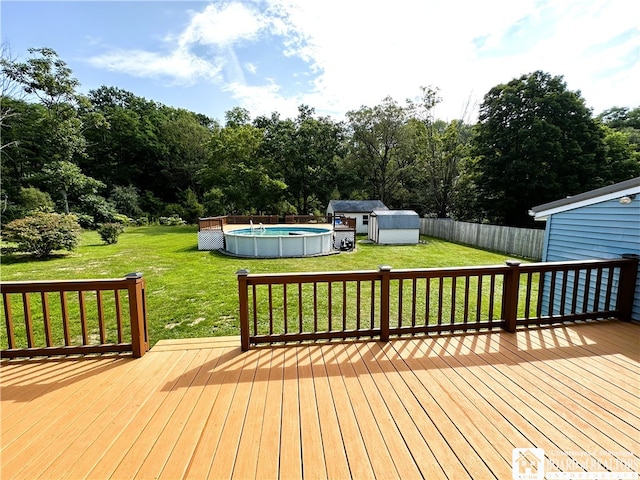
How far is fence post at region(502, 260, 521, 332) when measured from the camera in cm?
351

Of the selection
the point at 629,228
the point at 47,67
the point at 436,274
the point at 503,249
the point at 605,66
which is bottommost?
the point at 503,249

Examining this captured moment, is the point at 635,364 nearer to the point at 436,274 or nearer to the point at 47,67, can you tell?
the point at 436,274

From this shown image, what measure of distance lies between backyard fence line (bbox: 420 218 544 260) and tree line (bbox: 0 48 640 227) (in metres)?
3.25

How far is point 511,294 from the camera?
3564 millimetres

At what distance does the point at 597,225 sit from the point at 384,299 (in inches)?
168

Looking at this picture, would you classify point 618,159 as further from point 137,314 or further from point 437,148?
point 137,314

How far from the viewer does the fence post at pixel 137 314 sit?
302cm

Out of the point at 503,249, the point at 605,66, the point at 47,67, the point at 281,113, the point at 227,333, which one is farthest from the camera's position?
the point at 281,113

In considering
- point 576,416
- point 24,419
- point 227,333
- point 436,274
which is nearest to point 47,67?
point 227,333

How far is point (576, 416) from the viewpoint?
2.15 metres

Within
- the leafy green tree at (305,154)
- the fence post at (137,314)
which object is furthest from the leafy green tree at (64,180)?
the fence post at (137,314)

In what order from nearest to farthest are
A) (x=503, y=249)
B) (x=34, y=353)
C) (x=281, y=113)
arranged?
(x=34, y=353) → (x=503, y=249) → (x=281, y=113)

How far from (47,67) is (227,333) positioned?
23.5 m

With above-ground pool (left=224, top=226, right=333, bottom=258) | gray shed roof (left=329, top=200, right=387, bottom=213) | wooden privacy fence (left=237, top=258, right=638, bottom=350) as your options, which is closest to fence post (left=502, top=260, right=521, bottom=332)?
wooden privacy fence (left=237, top=258, right=638, bottom=350)
